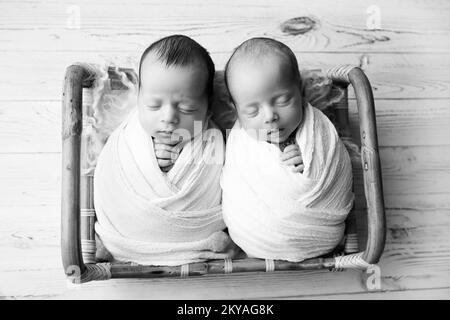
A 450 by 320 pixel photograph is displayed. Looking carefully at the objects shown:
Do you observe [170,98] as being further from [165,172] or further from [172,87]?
[165,172]

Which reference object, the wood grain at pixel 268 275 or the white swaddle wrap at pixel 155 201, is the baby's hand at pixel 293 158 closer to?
the white swaddle wrap at pixel 155 201

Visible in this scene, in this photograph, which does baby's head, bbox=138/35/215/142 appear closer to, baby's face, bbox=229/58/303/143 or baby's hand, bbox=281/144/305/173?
baby's face, bbox=229/58/303/143

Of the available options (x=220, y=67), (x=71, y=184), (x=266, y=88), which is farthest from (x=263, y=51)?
(x=71, y=184)

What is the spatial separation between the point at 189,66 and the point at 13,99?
53 centimetres

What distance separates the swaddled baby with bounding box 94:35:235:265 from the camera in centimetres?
95

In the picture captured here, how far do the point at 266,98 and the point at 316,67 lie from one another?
1.28 feet

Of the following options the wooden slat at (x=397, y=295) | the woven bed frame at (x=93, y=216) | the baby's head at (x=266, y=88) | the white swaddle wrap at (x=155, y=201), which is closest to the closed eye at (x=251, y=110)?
the baby's head at (x=266, y=88)

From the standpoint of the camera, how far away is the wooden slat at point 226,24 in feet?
4.09

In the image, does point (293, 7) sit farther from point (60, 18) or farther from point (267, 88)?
point (60, 18)

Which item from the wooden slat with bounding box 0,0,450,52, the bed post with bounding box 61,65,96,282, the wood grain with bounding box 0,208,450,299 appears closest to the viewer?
the bed post with bounding box 61,65,96,282

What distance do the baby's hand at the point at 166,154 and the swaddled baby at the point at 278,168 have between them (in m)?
0.11

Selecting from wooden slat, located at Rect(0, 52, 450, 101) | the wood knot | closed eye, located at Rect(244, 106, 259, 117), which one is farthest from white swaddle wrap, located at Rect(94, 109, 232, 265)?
the wood knot

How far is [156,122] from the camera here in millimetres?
957

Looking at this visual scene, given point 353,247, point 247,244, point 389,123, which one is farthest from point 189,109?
point 389,123
